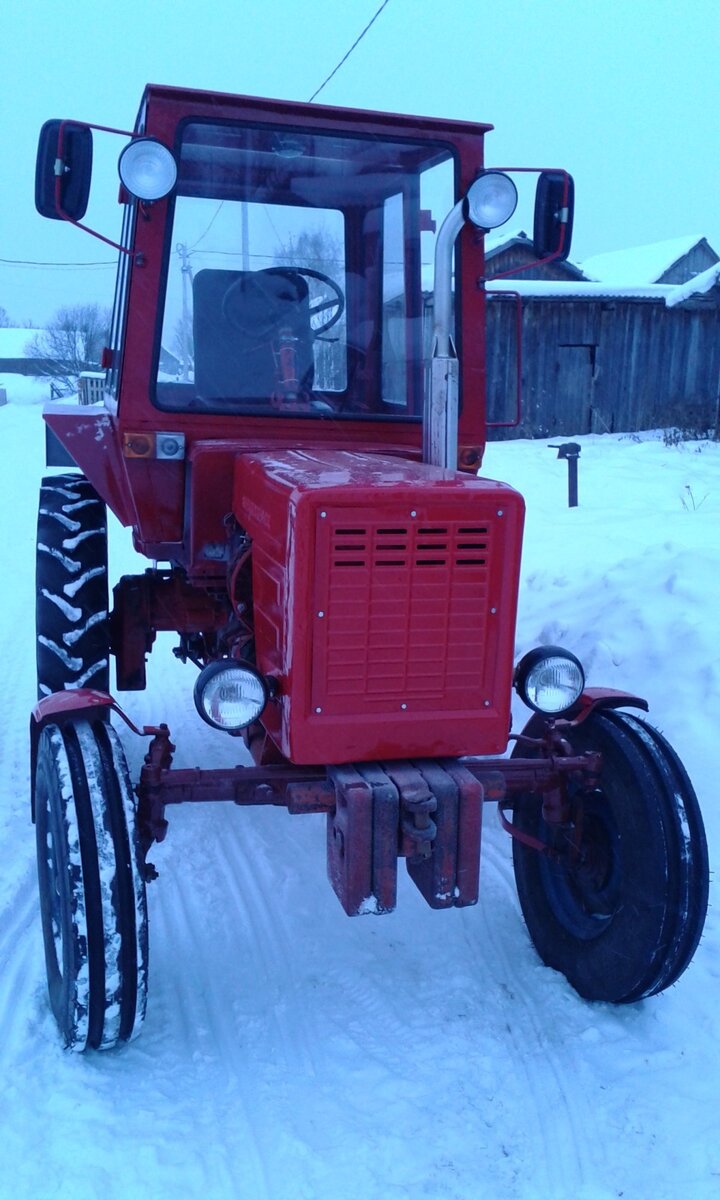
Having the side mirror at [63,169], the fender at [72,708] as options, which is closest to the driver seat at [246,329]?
the side mirror at [63,169]

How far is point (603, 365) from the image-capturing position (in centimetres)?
1514

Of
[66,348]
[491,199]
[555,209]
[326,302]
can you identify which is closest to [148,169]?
[326,302]

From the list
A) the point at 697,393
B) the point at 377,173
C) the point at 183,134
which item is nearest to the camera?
the point at 183,134

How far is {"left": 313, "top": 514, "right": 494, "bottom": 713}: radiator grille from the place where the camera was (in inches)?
105

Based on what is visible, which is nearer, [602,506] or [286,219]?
[286,219]

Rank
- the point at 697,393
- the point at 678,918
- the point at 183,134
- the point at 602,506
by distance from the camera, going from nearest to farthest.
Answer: the point at 678,918 → the point at 183,134 → the point at 602,506 → the point at 697,393

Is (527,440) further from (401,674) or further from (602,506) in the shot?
(401,674)

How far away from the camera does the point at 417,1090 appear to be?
107 inches

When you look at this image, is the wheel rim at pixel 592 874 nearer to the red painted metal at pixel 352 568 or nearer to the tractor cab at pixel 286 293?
the red painted metal at pixel 352 568

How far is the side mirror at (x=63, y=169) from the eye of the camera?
306cm

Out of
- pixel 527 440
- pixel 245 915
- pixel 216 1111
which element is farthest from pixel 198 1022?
pixel 527 440

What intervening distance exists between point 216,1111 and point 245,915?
973mm

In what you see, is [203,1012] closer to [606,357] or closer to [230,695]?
[230,695]

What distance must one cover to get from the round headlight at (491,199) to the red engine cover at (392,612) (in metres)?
1.00
